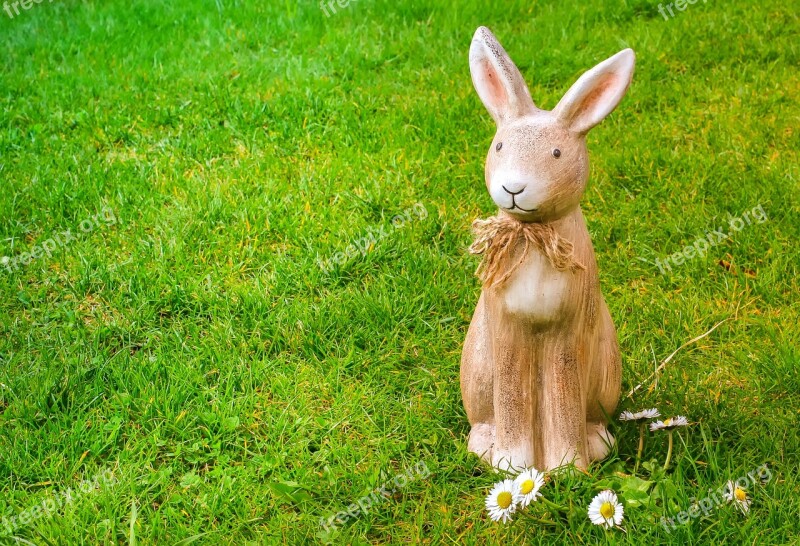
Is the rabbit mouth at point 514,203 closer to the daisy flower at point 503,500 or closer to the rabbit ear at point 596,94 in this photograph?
the rabbit ear at point 596,94

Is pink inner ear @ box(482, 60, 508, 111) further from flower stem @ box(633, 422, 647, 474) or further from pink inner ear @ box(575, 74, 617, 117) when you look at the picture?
flower stem @ box(633, 422, 647, 474)

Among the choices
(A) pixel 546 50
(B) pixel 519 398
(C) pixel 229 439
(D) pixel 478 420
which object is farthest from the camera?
(A) pixel 546 50

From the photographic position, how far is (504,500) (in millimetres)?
2678

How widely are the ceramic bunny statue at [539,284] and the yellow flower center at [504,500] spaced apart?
168 mm

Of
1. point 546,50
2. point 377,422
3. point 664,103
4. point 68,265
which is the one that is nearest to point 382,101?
point 546,50

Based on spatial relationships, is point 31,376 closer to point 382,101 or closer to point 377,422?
point 377,422

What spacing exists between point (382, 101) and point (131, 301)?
2.12 meters

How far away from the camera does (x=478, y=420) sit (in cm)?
300

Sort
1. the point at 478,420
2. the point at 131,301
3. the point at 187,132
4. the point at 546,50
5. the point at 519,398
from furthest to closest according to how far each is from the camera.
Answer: the point at 546,50 < the point at 187,132 < the point at 131,301 < the point at 478,420 < the point at 519,398

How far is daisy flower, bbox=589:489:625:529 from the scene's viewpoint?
2.64 metres

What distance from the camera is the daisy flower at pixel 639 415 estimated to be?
297 cm

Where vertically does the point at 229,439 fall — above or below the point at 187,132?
below

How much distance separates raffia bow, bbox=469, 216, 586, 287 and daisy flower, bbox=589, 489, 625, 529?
0.71 m

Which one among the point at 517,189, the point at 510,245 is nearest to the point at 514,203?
the point at 517,189
